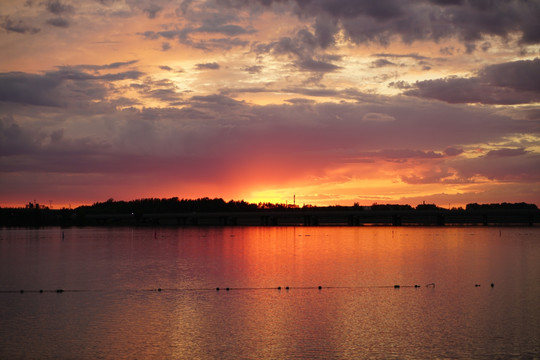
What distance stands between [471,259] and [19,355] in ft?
216

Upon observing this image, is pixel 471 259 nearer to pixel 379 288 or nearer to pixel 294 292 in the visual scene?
pixel 379 288

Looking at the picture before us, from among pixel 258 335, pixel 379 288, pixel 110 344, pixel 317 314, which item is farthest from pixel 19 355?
pixel 379 288

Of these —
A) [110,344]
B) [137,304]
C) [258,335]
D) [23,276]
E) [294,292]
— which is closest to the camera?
[110,344]

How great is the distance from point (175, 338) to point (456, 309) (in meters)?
20.0

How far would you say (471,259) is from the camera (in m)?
79.0

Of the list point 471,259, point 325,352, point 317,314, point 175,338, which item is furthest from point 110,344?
point 471,259

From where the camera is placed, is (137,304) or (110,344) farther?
(137,304)

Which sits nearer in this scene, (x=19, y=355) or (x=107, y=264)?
(x=19, y=355)

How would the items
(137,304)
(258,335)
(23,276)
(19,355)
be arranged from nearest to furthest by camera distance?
(19,355)
(258,335)
(137,304)
(23,276)

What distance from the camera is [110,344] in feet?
95.8

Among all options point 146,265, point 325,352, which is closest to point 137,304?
point 325,352

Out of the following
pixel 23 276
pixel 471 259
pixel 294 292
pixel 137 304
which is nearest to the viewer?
pixel 137 304

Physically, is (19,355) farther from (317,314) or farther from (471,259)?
(471,259)

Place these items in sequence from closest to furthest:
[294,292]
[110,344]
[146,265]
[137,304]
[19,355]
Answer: [19,355], [110,344], [137,304], [294,292], [146,265]
